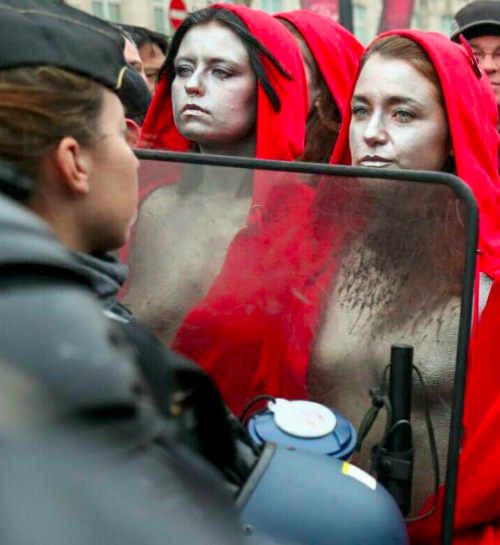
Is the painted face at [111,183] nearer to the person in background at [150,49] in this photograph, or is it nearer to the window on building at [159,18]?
the person in background at [150,49]

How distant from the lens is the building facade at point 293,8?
14797 millimetres

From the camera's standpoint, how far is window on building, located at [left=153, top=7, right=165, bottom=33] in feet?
51.2

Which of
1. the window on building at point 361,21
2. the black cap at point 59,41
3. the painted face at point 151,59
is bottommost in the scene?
the window on building at point 361,21

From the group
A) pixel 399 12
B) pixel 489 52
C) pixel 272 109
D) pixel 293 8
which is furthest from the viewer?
pixel 293 8

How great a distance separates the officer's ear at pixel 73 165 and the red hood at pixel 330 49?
2228mm

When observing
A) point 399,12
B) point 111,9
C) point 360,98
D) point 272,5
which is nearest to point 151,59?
point 360,98

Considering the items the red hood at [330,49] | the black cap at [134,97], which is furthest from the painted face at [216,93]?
the red hood at [330,49]

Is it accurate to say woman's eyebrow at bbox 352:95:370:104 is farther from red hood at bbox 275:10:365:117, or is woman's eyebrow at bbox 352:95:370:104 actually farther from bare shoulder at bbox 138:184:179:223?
bare shoulder at bbox 138:184:179:223

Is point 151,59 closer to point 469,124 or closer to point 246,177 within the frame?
point 469,124

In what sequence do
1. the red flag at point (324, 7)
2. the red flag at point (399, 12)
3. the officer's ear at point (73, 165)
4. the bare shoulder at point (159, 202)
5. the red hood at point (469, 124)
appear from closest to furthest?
the officer's ear at point (73, 165), the bare shoulder at point (159, 202), the red hood at point (469, 124), the red flag at point (399, 12), the red flag at point (324, 7)

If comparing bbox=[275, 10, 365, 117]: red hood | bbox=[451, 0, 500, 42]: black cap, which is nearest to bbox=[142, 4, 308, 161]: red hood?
bbox=[275, 10, 365, 117]: red hood

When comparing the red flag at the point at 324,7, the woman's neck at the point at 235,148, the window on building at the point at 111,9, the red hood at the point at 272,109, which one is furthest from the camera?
the window on building at the point at 111,9

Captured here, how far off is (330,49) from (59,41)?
94.2 inches

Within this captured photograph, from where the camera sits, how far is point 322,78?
3297 mm
